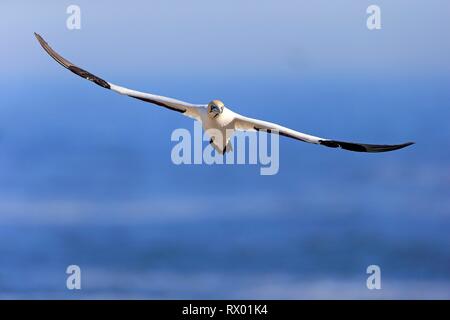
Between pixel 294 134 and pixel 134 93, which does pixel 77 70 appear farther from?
pixel 294 134

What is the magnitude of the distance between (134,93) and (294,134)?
6.14 m

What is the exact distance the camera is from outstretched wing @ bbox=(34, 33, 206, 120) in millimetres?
44812

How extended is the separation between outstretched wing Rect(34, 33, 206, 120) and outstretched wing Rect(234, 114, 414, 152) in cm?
162

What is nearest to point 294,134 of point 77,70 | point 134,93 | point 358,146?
point 358,146

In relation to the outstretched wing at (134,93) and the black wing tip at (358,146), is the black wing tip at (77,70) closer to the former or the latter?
the outstretched wing at (134,93)

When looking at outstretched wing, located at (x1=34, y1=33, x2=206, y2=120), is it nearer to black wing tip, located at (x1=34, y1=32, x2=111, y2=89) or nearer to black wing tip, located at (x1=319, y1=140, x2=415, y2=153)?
black wing tip, located at (x1=34, y1=32, x2=111, y2=89)

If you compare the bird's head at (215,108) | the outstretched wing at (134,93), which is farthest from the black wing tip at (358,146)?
the outstretched wing at (134,93)

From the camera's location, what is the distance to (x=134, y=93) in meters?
45.7

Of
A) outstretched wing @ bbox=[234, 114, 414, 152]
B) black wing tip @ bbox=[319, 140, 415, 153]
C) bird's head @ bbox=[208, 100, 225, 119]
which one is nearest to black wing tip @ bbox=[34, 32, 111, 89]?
bird's head @ bbox=[208, 100, 225, 119]

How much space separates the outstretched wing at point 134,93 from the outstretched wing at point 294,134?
1615 mm

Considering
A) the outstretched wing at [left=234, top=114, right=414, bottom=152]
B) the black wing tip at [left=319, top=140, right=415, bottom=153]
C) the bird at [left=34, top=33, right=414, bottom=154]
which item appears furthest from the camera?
the bird at [left=34, top=33, right=414, bottom=154]

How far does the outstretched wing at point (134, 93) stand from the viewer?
44.8 m
